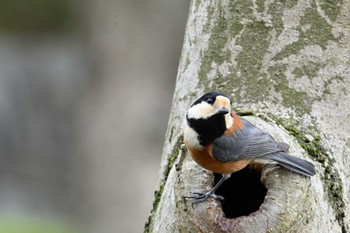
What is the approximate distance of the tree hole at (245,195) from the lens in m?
2.08

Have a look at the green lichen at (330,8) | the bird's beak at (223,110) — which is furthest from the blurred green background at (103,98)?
the bird's beak at (223,110)

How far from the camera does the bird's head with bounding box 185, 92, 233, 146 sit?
1962 millimetres

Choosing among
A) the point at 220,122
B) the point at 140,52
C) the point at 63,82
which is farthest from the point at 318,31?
the point at 63,82

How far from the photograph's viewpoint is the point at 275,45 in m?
2.12

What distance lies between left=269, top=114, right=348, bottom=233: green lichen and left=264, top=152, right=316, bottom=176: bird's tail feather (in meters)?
0.08

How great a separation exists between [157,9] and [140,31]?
17 cm

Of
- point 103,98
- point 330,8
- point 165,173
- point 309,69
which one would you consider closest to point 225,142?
point 165,173

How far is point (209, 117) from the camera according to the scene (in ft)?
6.75

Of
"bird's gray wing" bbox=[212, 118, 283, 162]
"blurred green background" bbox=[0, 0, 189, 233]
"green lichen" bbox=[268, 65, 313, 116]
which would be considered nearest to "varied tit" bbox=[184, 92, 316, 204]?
"bird's gray wing" bbox=[212, 118, 283, 162]

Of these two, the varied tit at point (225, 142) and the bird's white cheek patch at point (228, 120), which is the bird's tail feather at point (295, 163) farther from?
the bird's white cheek patch at point (228, 120)

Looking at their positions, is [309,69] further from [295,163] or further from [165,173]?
[165,173]

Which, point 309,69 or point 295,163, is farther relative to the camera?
point 309,69

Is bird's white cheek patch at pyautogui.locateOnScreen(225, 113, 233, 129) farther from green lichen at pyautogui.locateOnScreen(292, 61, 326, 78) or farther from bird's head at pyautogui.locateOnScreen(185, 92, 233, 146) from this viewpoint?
green lichen at pyautogui.locateOnScreen(292, 61, 326, 78)

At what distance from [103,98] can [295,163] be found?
2.72 m
